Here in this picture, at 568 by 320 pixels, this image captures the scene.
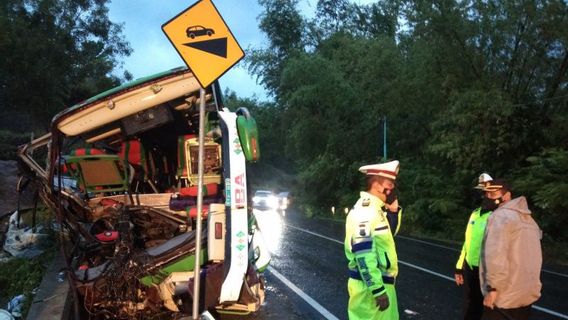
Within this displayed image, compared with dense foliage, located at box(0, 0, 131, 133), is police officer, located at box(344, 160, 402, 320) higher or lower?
lower

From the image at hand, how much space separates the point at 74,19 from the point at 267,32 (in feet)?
57.5

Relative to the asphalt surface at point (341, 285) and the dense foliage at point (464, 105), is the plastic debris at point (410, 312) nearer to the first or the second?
the asphalt surface at point (341, 285)

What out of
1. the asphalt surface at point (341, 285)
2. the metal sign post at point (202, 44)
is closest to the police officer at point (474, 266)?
the asphalt surface at point (341, 285)

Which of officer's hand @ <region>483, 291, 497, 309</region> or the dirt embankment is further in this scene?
the dirt embankment

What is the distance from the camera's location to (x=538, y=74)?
18.3 m

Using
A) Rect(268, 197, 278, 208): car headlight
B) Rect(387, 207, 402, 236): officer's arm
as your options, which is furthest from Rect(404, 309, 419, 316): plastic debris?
Rect(268, 197, 278, 208): car headlight

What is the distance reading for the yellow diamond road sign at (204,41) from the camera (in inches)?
192

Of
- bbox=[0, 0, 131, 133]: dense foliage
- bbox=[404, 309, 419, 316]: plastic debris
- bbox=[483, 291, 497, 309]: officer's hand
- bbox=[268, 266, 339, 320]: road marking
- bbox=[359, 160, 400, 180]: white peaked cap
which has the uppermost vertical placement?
bbox=[0, 0, 131, 133]: dense foliage

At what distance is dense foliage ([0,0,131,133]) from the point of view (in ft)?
63.6

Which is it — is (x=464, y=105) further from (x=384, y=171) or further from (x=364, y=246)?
(x=364, y=246)

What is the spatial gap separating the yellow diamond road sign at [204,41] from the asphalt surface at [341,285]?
3574 mm

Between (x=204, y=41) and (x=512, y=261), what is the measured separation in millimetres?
3101

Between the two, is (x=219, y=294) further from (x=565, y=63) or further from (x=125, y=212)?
(x=565, y=63)

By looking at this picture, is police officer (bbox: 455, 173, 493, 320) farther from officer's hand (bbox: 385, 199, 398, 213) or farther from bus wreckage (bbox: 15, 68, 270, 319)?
bus wreckage (bbox: 15, 68, 270, 319)
